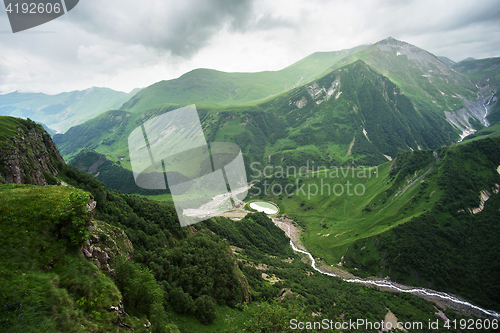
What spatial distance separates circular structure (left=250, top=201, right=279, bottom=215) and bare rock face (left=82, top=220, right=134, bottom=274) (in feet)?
449

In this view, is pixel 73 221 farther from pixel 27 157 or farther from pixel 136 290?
pixel 27 157

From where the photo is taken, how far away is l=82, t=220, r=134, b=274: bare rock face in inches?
676

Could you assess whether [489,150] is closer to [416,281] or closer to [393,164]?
[393,164]

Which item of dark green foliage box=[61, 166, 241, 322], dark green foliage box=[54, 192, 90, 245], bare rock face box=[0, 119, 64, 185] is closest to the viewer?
dark green foliage box=[54, 192, 90, 245]

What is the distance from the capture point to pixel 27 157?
3319cm

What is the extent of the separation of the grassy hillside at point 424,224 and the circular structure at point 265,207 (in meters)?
17.1

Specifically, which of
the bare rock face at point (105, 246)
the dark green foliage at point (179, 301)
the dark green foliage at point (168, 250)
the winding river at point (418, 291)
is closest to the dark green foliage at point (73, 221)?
the bare rock face at point (105, 246)

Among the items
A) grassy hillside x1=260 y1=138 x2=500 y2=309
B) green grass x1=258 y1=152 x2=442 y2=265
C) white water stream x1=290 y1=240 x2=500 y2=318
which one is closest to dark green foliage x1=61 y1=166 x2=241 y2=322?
white water stream x1=290 y1=240 x2=500 y2=318

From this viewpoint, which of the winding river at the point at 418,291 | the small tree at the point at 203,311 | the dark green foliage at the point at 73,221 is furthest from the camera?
the winding river at the point at 418,291

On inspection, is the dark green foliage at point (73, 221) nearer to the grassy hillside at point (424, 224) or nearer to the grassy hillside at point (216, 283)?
the grassy hillside at point (216, 283)

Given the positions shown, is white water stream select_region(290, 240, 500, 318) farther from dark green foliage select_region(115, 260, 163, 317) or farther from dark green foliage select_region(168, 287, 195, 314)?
dark green foliage select_region(115, 260, 163, 317)

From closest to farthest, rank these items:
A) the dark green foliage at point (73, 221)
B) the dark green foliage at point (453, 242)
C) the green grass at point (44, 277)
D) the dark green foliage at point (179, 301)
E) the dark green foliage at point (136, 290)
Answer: the green grass at point (44, 277) → the dark green foliage at point (73, 221) → the dark green foliage at point (136, 290) → the dark green foliage at point (179, 301) → the dark green foliage at point (453, 242)

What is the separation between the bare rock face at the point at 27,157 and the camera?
29053mm

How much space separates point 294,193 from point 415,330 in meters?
122
